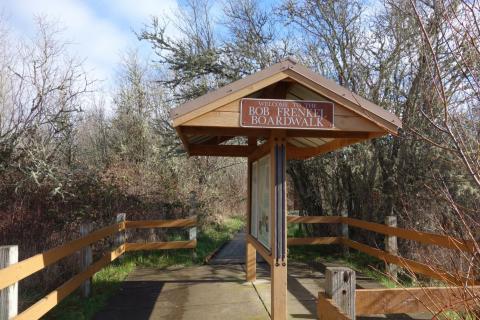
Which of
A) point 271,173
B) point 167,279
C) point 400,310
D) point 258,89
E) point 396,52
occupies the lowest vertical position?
point 167,279

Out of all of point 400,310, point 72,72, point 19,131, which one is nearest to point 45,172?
point 19,131

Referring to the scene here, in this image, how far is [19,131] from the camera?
36.4 ft

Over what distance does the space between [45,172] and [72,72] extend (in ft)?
8.68

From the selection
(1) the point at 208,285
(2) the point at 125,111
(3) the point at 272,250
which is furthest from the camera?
(2) the point at 125,111

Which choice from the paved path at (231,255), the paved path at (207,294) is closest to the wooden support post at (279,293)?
the paved path at (207,294)

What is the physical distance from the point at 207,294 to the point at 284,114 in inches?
139

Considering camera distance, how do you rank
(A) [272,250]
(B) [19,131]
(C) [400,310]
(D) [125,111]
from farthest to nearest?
1. (D) [125,111]
2. (B) [19,131]
3. (A) [272,250]
4. (C) [400,310]

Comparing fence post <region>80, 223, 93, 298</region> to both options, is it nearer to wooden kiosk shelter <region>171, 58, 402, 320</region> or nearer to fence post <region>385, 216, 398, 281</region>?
wooden kiosk shelter <region>171, 58, 402, 320</region>

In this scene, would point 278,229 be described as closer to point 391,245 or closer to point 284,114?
point 284,114

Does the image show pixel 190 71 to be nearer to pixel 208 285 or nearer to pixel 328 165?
pixel 328 165

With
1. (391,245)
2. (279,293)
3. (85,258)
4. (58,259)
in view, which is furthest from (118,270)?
(391,245)

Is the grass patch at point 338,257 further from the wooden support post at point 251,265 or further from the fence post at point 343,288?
Result: the fence post at point 343,288

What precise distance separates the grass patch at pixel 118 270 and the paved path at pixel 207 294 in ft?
0.63

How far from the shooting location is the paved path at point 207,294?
6.43 metres
